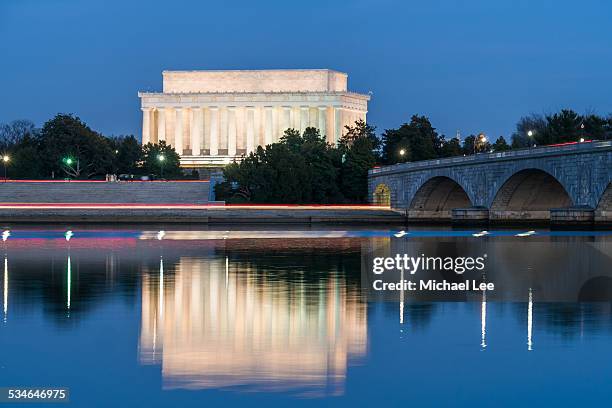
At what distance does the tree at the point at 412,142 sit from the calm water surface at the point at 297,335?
90.9m

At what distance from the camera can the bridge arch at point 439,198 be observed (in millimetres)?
106312

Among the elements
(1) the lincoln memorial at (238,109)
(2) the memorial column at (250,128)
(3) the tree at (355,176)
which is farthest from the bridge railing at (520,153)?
(2) the memorial column at (250,128)

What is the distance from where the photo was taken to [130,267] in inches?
1812

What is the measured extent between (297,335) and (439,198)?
82.8 meters

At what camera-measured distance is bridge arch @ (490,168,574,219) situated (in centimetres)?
8694

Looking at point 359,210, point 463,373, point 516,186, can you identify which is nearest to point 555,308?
point 463,373

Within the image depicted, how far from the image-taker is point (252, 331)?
27.6m

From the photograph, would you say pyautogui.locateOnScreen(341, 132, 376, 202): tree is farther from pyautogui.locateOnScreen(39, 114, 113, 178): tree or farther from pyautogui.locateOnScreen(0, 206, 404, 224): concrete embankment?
pyautogui.locateOnScreen(39, 114, 113, 178): tree

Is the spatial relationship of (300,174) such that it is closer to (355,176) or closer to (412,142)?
(355,176)

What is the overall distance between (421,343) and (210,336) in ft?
15.8

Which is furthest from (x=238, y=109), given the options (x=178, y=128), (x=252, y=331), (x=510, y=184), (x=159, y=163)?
(x=252, y=331)

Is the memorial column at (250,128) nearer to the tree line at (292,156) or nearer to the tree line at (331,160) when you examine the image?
the tree line at (292,156)

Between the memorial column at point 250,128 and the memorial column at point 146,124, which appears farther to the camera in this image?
the memorial column at point 146,124

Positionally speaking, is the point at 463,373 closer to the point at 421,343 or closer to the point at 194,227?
the point at 421,343
